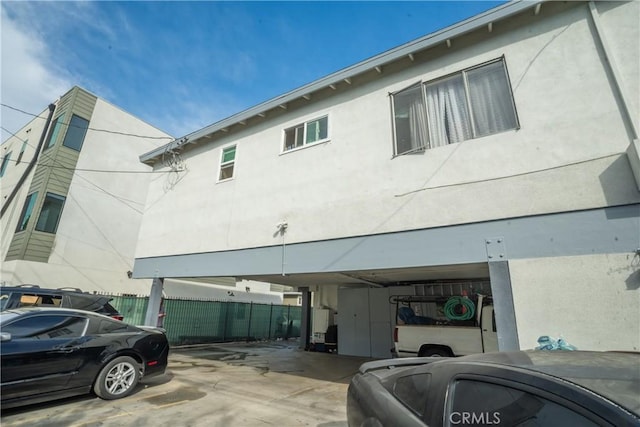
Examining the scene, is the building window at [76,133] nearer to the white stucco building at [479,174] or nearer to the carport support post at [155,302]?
the carport support post at [155,302]

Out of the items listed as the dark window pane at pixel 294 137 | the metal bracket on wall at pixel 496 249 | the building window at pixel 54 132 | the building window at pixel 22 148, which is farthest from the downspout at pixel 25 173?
the metal bracket on wall at pixel 496 249

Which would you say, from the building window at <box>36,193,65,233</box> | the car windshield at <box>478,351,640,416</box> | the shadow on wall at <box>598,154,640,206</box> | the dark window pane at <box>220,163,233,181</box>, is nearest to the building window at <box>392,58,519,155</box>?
the shadow on wall at <box>598,154,640,206</box>

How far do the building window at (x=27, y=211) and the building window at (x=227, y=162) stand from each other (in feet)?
34.1

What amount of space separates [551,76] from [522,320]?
13.0 feet

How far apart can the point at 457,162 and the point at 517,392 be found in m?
4.56

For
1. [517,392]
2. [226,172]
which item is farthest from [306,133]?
[517,392]

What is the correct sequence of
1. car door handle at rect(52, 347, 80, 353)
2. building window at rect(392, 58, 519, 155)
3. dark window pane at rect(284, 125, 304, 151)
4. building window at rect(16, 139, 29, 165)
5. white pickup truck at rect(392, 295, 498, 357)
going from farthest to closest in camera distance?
building window at rect(16, 139, 29, 165) → dark window pane at rect(284, 125, 304, 151) → white pickup truck at rect(392, 295, 498, 357) → building window at rect(392, 58, 519, 155) → car door handle at rect(52, 347, 80, 353)

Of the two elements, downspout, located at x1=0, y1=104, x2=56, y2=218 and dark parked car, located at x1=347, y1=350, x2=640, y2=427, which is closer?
dark parked car, located at x1=347, y1=350, x2=640, y2=427

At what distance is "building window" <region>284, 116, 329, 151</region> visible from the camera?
7.63 m

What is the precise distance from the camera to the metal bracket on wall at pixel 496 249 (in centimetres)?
493

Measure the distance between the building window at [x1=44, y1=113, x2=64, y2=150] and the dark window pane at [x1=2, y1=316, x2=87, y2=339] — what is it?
1338 centimetres

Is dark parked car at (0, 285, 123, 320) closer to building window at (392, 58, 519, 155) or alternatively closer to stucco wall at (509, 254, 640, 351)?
building window at (392, 58, 519, 155)

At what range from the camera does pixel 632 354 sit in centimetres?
205

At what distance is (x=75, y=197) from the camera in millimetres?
14719
